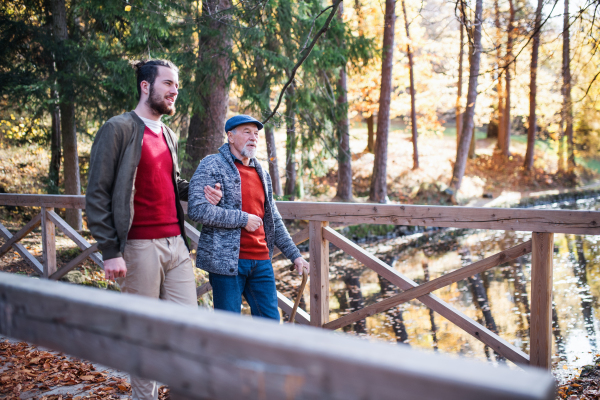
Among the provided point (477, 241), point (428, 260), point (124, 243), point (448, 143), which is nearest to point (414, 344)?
point (124, 243)

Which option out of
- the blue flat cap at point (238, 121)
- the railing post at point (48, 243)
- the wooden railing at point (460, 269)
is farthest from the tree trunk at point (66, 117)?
the blue flat cap at point (238, 121)

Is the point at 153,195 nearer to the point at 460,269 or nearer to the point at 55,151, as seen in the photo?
the point at 460,269

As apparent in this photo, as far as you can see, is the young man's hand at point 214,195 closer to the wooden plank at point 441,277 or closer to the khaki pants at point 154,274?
the khaki pants at point 154,274

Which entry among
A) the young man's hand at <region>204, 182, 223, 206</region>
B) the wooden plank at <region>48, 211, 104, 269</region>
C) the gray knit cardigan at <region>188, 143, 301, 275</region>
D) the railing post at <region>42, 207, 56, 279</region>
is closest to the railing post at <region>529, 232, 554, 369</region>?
the gray knit cardigan at <region>188, 143, 301, 275</region>

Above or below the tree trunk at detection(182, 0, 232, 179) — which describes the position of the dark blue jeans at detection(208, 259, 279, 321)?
below

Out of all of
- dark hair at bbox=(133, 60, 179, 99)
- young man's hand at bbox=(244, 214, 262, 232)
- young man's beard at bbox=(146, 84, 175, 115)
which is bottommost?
young man's hand at bbox=(244, 214, 262, 232)

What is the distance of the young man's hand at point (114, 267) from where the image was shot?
246 cm

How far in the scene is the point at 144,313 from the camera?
39.0 inches

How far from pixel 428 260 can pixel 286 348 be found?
9.73 meters

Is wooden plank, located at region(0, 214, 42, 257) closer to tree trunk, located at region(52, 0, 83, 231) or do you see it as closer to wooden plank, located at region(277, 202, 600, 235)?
wooden plank, located at region(277, 202, 600, 235)

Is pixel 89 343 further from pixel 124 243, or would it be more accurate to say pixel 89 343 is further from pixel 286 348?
pixel 124 243

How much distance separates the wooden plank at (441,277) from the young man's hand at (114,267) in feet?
5.22

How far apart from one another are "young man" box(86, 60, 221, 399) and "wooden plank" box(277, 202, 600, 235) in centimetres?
105

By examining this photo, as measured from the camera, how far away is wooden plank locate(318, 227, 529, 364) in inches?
116
